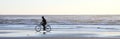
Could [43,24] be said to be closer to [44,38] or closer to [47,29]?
[47,29]

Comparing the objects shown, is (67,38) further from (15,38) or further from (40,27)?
(40,27)

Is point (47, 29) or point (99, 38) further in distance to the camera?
point (47, 29)

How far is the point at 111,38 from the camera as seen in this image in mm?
17062

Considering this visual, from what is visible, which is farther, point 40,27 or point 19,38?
point 40,27

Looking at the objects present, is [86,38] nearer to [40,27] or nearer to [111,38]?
[111,38]

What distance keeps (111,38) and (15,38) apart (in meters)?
5.25

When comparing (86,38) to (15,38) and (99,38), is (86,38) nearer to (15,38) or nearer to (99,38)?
(99,38)

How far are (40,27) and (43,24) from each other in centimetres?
58

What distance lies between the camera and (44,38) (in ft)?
55.2

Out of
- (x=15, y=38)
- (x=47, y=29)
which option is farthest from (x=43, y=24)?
(x=15, y=38)

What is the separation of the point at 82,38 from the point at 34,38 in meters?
2.62

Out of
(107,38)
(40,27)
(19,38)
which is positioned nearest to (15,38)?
(19,38)

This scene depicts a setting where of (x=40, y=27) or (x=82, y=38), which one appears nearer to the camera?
(x=82, y=38)

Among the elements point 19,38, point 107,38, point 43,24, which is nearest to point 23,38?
point 19,38
